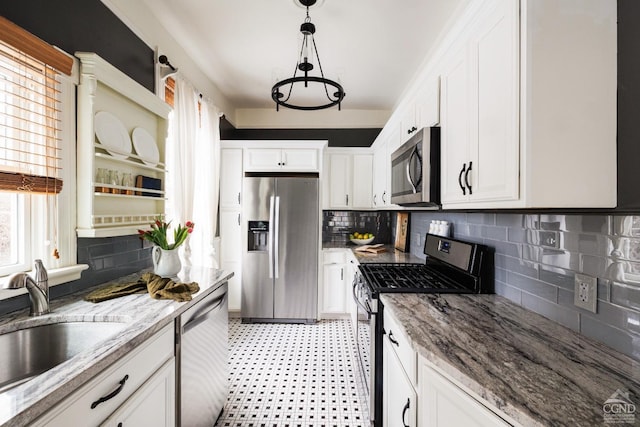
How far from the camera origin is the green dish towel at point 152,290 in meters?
1.40

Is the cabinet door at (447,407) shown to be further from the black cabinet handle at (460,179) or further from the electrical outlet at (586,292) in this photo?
the black cabinet handle at (460,179)

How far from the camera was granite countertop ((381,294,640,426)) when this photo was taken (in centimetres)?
70

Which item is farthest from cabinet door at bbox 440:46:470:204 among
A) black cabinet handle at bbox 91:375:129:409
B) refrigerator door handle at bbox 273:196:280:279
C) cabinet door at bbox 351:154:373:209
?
cabinet door at bbox 351:154:373:209

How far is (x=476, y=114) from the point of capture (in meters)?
1.23

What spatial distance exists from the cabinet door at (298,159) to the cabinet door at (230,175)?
0.58m

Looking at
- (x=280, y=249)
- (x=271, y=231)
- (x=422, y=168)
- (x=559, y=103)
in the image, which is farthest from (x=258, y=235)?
(x=559, y=103)

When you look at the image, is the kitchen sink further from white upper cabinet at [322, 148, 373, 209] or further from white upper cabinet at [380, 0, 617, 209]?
white upper cabinet at [322, 148, 373, 209]

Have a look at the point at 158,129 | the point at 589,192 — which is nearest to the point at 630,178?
the point at 589,192

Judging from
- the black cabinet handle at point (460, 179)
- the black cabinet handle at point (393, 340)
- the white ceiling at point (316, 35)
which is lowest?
the black cabinet handle at point (393, 340)

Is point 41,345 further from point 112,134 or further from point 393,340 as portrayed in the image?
point 393,340

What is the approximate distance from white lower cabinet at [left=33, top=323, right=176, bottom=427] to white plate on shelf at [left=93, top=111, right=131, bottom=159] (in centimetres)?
103

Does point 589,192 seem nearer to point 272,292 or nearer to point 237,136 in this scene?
point 272,292

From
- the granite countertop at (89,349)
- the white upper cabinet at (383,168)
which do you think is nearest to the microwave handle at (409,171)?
the white upper cabinet at (383,168)

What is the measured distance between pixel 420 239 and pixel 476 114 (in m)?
1.87
